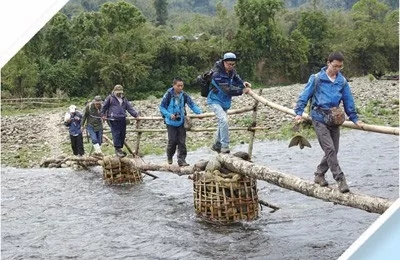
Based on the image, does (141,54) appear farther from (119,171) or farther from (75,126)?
(119,171)

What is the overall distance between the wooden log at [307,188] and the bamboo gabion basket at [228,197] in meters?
0.14

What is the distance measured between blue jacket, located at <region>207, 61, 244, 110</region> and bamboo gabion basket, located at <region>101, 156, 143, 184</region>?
9.49ft

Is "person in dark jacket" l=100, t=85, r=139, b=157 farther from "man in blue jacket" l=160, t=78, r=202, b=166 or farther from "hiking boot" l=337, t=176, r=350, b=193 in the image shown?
"hiking boot" l=337, t=176, r=350, b=193

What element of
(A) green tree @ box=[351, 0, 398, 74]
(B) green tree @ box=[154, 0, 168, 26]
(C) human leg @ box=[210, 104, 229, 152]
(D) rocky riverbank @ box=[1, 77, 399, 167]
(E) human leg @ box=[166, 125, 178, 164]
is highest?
(B) green tree @ box=[154, 0, 168, 26]

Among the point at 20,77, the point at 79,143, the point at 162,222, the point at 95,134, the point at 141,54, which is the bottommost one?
the point at 162,222

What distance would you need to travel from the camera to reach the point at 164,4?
140 feet

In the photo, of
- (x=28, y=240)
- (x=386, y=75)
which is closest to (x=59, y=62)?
(x=386, y=75)

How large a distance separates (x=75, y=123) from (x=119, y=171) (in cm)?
203

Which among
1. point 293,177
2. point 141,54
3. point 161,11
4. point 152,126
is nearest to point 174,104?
point 293,177

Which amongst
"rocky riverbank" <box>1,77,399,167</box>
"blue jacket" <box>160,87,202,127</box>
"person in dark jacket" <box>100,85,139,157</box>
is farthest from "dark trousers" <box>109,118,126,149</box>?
"rocky riverbank" <box>1,77,399,167</box>

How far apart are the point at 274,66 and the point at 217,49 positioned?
127 inches

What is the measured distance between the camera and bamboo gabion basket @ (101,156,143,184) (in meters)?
8.22

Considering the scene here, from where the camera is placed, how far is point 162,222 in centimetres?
611

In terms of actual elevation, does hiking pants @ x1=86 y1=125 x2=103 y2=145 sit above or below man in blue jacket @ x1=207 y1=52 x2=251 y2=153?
below
